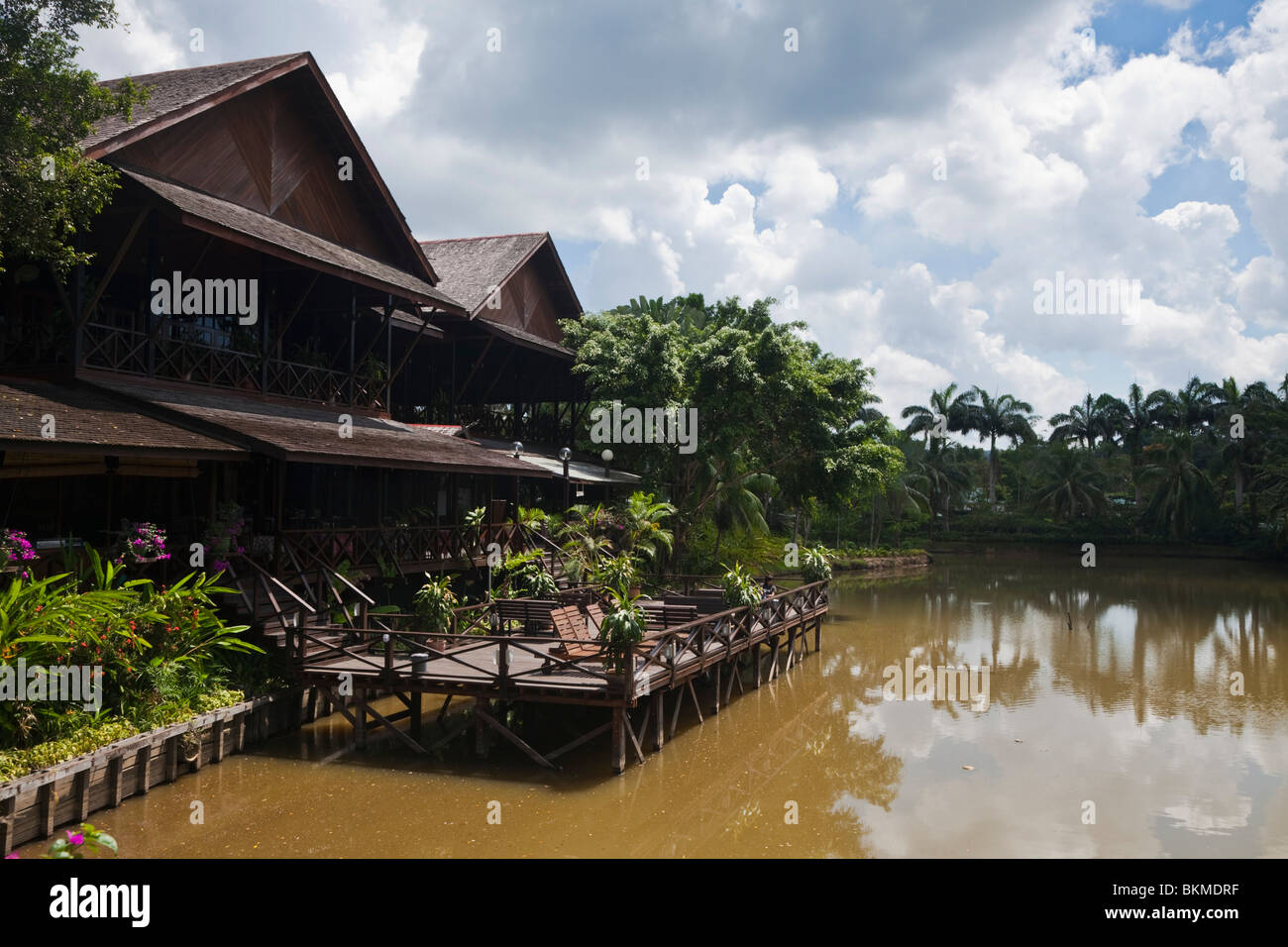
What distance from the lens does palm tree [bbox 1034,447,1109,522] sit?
59875 millimetres

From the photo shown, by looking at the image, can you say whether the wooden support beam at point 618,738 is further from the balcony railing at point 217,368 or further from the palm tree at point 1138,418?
the palm tree at point 1138,418

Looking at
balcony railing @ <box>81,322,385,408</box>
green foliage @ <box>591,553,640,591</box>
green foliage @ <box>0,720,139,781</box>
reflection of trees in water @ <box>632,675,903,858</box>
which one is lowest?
reflection of trees in water @ <box>632,675,903,858</box>

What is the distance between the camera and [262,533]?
15.0 meters

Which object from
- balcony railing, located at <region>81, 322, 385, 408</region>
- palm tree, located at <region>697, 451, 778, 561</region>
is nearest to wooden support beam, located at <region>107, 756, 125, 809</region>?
balcony railing, located at <region>81, 322, 385, 408</region>

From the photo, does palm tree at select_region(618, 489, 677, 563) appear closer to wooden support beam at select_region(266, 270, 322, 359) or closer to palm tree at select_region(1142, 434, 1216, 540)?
wooden support beam at select_region(266, 270, 322, 359)

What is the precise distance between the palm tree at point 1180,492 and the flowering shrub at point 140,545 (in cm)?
5827

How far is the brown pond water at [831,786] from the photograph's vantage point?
33.0ft

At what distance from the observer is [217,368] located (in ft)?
54.6

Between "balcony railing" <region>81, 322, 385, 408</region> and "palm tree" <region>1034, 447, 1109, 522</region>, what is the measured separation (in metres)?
51.6

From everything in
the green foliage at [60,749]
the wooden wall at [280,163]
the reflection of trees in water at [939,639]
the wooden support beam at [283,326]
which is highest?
the wooden wall at [280,163]

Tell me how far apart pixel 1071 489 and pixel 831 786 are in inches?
2102

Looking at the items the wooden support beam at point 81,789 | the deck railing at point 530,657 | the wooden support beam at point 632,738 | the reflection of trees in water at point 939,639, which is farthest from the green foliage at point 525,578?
the wooden support beam at point 81,789

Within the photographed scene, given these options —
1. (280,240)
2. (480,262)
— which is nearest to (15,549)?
(280,240)
